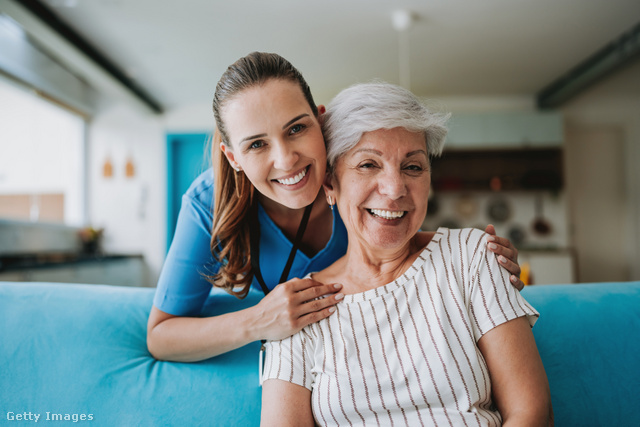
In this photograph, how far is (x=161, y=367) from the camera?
139cm

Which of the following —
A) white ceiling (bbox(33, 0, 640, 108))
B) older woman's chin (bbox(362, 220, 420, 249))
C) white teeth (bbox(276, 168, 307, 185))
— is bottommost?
older woman's chin (bbox(362, 220, 420, 249))

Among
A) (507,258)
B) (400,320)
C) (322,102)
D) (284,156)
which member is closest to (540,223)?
(322,102)

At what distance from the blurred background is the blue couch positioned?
246 cm

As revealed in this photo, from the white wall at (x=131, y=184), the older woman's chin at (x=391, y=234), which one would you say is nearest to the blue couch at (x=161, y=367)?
the older woman's chin at (x=391, y=234)

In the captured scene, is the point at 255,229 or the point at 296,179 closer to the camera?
the point at 296,179

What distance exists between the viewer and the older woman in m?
1.10

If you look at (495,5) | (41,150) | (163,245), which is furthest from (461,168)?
(41,150)

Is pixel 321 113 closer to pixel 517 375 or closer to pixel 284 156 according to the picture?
pixel 284 156

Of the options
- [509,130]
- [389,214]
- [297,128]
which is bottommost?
[389,214]

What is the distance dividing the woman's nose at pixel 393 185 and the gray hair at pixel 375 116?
0.40ft

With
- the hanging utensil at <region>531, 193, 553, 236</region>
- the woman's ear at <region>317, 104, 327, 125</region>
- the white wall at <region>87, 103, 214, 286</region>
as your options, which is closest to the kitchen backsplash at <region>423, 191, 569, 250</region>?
the hanging utensil at <region>531, 193, 553, 236</region>

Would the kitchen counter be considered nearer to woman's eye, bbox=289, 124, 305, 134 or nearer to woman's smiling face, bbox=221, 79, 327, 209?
woman's smiling face, bbox=221, 79, 327, 209

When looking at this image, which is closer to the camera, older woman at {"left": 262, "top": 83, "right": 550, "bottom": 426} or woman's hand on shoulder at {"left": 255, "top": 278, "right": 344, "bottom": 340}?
older woman at {"left": 262, "top": 83, "right": 550, "bottom": 426}

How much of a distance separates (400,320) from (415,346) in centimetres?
7
